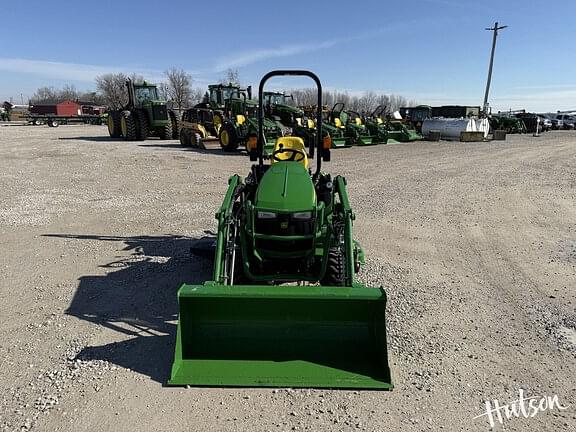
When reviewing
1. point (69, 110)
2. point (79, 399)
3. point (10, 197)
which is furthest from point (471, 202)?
point (69, 110)

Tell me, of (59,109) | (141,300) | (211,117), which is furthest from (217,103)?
(59,109)

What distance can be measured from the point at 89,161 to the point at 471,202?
40.3ft

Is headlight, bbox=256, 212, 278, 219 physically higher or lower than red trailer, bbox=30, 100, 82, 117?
lower

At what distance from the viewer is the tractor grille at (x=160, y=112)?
22562 millimetres

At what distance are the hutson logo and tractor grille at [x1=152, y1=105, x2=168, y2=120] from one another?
22.0 meters

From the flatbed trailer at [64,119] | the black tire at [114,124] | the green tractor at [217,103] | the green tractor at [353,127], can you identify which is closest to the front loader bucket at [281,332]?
the green tractor at [217,103]

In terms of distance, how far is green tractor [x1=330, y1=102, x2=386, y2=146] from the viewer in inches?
846

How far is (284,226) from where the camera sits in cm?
404

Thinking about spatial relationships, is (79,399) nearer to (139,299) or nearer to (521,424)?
(139,299)

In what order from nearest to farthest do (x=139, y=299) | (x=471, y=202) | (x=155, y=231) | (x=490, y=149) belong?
(x=139, y=299)
(x=155, y=231)
(x=471, y=202)
(x=490, y=149)

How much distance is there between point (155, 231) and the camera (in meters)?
6.98

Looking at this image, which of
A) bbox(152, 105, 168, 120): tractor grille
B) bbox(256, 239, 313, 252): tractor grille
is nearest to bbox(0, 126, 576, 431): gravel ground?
bbox(256, 239, 313, 252): tractor grille

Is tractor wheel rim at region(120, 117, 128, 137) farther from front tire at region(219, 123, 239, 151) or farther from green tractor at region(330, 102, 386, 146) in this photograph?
green tractor at region(330, 102, 386, 146)

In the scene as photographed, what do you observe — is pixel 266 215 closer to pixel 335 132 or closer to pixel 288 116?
pixel 335 132
